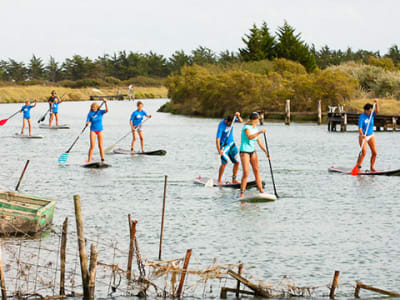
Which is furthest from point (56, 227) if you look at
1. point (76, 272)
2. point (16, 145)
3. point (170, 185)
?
point (16, 145)

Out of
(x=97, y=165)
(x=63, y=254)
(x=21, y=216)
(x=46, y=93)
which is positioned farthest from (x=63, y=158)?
(x=46, y=93)

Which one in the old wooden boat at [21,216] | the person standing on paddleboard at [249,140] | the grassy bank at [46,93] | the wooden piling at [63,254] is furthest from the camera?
the grassy bank at [46,93]

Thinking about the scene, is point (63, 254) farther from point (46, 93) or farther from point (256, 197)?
point (46, 93)

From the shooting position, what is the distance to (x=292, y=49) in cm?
9694

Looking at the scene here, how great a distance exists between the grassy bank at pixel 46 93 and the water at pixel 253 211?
89.3 meters

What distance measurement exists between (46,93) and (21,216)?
385 feet

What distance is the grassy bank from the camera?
4798 inches

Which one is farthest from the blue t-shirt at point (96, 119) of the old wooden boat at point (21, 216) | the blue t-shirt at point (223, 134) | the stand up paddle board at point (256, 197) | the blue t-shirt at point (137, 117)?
the old wooden boat at point (21, 216)

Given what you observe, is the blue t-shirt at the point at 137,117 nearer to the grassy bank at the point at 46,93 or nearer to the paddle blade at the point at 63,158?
the paddle blade at the point at 63,158

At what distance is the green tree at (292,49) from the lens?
96.4 metres

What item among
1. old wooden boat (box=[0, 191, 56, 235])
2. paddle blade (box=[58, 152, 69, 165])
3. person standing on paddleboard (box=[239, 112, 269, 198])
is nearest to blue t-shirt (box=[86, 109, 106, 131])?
paddle blade (box=[58, 152, 69, 165])

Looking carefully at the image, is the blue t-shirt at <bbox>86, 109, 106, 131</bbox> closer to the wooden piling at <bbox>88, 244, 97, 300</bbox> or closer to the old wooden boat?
the old wooden boat

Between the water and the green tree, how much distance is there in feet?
204

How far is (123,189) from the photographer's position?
22.3m
